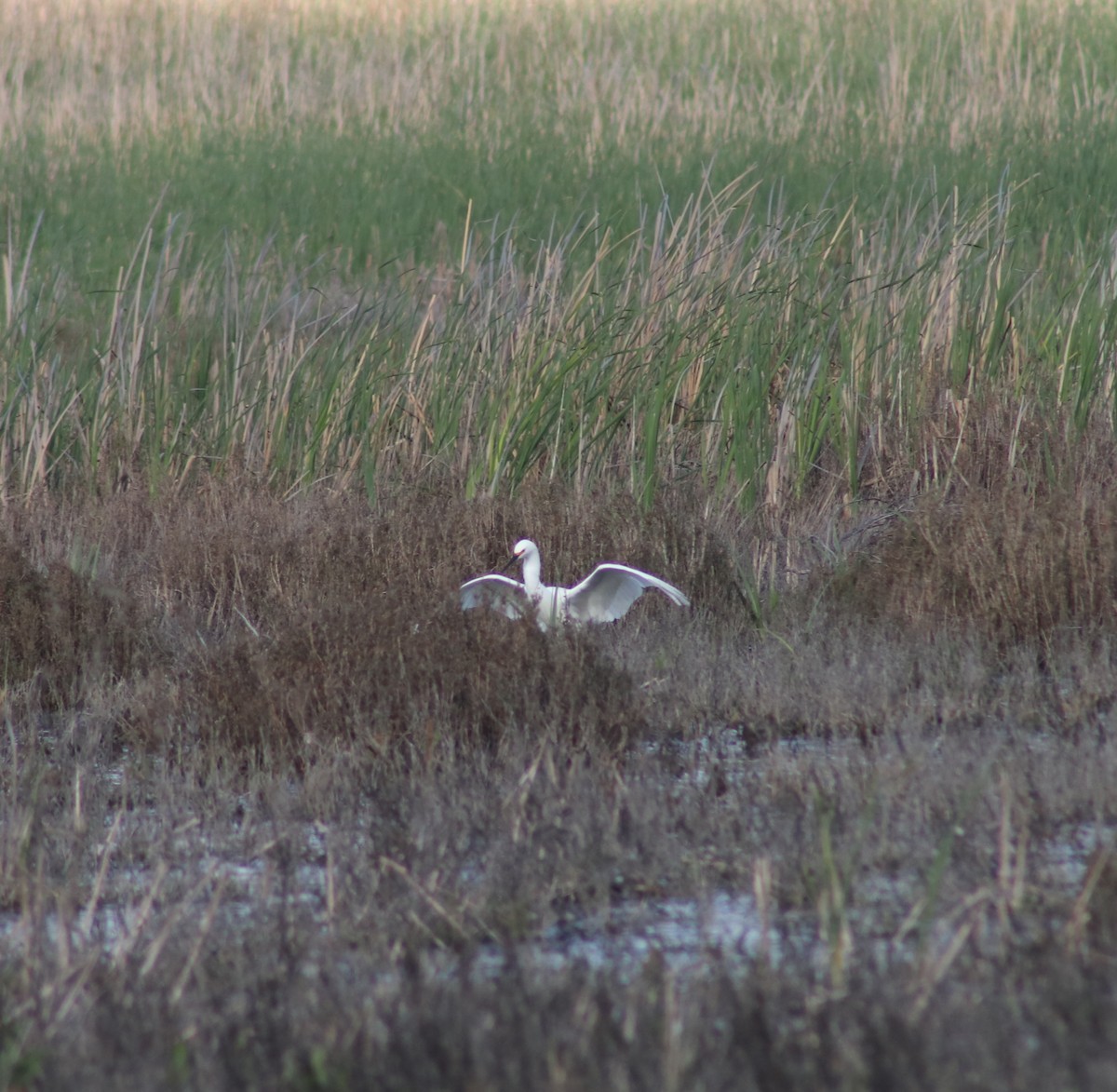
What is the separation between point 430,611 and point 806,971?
185 cm

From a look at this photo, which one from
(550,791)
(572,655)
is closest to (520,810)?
(550,791)

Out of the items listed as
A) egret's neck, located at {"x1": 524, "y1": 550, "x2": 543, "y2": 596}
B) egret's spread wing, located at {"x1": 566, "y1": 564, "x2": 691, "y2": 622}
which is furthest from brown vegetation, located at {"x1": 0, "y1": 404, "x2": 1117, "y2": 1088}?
egret's neck, located at {"x1": 524, "y1": 550, "x2": 543, "y2": 596}

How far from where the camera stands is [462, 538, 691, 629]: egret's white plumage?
4.06m

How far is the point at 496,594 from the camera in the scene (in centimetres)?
425

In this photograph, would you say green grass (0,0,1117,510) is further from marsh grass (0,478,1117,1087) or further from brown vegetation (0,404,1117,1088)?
marsh grass (0,478,1117,1087)

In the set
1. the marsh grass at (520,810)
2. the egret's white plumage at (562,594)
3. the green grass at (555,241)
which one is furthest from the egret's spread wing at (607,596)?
the green grass at (555,241)

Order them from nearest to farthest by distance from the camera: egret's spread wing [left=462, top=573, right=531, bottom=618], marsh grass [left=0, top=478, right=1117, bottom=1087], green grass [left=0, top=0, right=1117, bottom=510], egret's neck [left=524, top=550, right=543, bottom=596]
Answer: marsh grass [left=0, top=478, right=1117, bottom=1087] → egret's spread wing [left=462, top=573, right=531, bottom=618] → egret's neck [left=524, top=550, right=543, bottom=596] → green grass [left=0, top=0, right=1117, bottom=510]

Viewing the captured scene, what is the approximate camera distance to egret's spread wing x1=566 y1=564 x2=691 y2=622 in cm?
407

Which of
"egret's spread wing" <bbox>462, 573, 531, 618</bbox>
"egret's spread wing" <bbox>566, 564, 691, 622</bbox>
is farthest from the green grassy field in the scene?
"egret's spread wing" <bbox>462, 573, 531, 618</bbox>

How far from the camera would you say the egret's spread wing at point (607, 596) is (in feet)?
13.3

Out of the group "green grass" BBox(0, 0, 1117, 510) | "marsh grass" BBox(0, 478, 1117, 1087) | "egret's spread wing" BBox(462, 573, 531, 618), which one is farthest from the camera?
"green grass" BBox(0, 0, 1117, 510)

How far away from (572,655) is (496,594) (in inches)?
29.7

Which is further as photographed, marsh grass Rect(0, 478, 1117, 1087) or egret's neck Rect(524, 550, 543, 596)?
egret's neck Rect(524, 550, 543, 596)

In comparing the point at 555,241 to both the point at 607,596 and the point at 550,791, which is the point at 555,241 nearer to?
the point at 607,596
